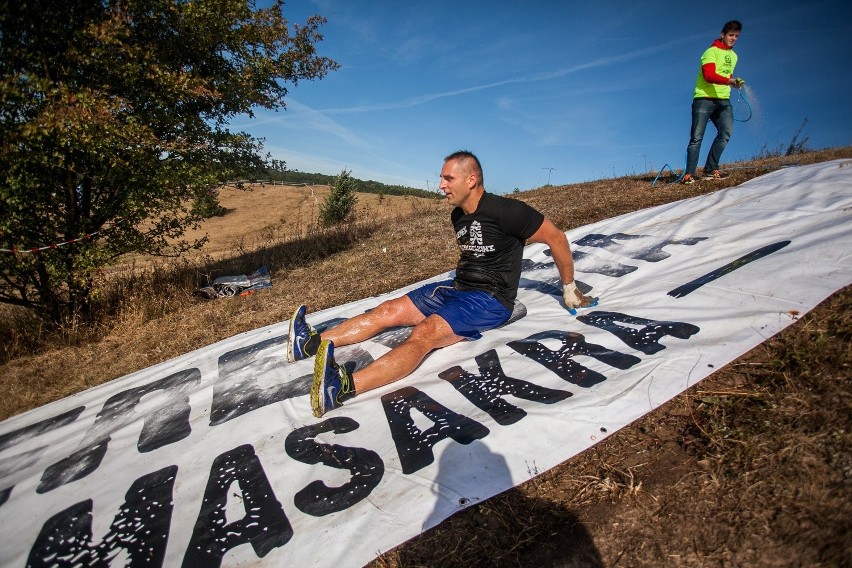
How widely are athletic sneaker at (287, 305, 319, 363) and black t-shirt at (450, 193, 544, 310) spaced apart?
1500 millimetres

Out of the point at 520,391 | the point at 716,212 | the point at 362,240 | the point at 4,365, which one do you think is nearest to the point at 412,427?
the point at 520,391

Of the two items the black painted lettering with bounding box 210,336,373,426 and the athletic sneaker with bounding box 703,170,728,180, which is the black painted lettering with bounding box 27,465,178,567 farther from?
the athletic sneaker with bounding box 703,170,728,180

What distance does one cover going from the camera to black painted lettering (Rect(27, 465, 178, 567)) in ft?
6.16

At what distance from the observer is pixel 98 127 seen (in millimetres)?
4426

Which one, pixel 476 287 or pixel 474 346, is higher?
pixel 476 287

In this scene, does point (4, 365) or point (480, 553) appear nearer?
point (480, 553)

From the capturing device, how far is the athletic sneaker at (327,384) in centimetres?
254

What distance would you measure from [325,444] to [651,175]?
33.7ft

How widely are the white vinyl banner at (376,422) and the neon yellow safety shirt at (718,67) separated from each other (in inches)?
131

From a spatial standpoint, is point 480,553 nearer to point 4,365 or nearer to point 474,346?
point 474,346

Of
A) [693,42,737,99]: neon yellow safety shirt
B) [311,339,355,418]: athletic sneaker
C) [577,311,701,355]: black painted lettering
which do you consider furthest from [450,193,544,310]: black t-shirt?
[693,42,737,99]: neon yellow safety shirt

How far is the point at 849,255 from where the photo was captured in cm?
279

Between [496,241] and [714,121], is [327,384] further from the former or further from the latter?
[714,121]

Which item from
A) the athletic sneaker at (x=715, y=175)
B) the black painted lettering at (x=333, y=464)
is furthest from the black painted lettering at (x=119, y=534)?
the athletic sneaker at (x=715, y=175)
